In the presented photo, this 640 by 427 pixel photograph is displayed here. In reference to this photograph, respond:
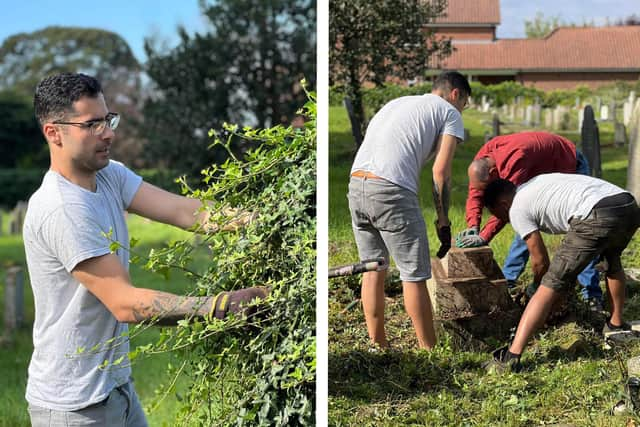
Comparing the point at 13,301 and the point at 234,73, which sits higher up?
the point at 234,73

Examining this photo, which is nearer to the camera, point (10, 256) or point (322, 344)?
point (322, 344)

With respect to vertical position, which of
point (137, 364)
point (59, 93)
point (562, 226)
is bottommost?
point (137, 364)

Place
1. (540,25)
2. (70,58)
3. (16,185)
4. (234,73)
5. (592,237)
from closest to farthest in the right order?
(592,237), (540,25), (234,73), (16,185), (70,58)

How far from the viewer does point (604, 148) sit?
3.15 meters

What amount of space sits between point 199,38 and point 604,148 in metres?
7.37

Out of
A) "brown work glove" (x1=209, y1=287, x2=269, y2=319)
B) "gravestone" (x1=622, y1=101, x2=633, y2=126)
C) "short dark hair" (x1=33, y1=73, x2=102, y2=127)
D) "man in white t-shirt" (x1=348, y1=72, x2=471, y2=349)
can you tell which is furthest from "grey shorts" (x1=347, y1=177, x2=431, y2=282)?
"short dark hair" (x1=33, y1=73, x2=102, y2=127)

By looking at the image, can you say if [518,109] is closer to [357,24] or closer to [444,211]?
[444,211]

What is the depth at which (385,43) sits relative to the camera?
3.19 meters

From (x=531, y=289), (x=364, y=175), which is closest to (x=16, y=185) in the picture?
(x=364, y=175)

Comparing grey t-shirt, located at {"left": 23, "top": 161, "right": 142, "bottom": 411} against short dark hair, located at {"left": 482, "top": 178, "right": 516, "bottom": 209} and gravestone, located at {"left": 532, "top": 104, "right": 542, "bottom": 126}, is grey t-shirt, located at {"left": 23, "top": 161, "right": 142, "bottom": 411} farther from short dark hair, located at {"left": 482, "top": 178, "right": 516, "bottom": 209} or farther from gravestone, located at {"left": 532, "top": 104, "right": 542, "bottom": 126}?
gravestone, located at {"left": 532, "top": 104, "right": 542, "bottom": 126}

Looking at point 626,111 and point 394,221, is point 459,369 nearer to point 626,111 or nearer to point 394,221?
point 394,221

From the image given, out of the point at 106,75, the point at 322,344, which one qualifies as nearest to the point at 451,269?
the point at 322,344

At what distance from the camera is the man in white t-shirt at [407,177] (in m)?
2.96

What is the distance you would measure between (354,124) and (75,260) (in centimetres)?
139
